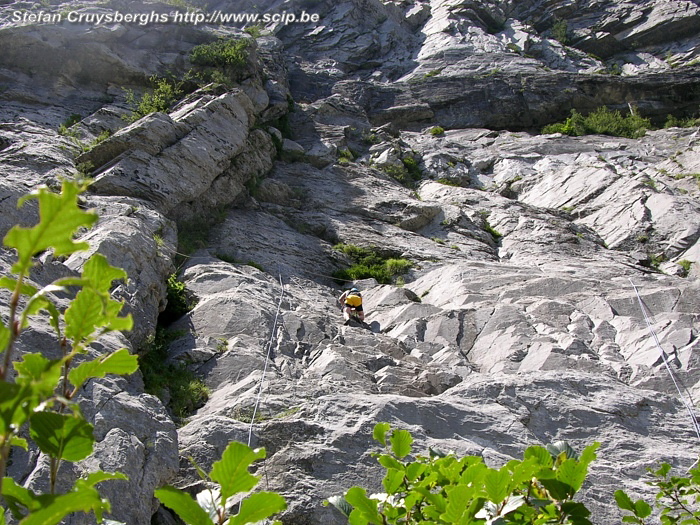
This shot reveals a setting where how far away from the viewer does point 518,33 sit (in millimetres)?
38812

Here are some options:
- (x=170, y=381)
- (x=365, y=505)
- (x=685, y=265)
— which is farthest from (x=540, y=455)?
(x=685, y=265)

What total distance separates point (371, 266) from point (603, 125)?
19.0m

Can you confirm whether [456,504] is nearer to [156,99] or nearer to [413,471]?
[413,471]

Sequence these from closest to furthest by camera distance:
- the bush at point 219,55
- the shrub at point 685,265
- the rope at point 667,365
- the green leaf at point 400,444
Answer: the green leaf at point 400,444
the rope at point 667,365
the shrub at point 685,265
the bush at point 219,55

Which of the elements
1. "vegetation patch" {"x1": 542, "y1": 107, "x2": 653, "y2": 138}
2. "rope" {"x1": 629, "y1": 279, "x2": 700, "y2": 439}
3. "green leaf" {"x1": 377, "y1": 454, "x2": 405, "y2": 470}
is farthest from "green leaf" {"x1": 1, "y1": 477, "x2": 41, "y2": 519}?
"vegetation patch" {"x1": 542, "y1": 107, "x2": 653, "y2": 138}

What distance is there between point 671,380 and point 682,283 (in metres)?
4.19

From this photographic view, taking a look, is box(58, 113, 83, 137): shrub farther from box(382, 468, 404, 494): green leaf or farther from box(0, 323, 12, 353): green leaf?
box(0, 323, 12, 353): green leaf

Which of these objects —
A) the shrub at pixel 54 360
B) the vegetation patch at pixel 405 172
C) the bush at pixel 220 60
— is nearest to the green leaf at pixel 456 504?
the shrub at pixel 54 360

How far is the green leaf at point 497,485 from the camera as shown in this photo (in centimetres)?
146

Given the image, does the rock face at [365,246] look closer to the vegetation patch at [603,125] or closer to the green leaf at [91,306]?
the vegetation patch at [603,125]

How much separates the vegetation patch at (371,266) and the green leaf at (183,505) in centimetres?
1248

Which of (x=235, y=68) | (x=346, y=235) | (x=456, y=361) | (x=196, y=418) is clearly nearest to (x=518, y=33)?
(x=235, y=68)

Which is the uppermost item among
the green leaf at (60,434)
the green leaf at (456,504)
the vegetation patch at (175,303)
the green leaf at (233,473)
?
the green leaf at (60,434)

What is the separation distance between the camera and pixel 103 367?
1.14 m
